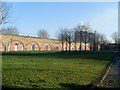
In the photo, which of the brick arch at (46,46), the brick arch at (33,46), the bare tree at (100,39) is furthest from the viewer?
the bare tree at (100,39)

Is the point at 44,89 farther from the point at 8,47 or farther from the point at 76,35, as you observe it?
the point at 76,35

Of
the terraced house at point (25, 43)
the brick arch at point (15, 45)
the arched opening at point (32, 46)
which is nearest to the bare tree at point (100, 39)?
the terraced house at point (25, 43)

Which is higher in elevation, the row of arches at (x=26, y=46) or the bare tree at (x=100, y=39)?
the bare tree at (x=100, y=39)

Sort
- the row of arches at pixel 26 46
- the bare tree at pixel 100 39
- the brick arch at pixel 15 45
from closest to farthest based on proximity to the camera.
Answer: the row of arches at pixel 26 46 < the brick arch at pixel 15 45 < the bare tree at pixel 100 39

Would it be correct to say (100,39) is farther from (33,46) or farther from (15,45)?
(15,45)

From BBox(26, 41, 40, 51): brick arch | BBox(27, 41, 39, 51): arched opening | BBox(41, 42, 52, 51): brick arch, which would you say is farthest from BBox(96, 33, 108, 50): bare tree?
BBox(27, 41, 39, 51): arched opening


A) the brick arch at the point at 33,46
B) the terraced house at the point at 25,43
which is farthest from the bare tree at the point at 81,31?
the brick arch at the point at 33,46

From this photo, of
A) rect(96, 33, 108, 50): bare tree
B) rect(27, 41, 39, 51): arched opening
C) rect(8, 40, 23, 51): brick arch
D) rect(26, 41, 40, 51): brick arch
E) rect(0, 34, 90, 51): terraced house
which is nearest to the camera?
rect(0, 34, 90, 51): terraced house

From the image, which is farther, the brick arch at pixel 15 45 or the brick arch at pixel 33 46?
the brick arch at pixel 33 46

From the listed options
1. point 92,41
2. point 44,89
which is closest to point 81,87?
point 44,89

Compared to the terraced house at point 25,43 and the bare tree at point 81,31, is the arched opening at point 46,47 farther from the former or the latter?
the bare tree at point 81,31

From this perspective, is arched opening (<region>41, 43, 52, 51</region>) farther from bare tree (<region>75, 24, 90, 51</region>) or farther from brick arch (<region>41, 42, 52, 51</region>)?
bare tree (<region>75, 24, 90, 51</region>)

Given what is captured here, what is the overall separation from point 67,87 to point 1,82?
279 centimetres

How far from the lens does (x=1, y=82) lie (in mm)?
11188
